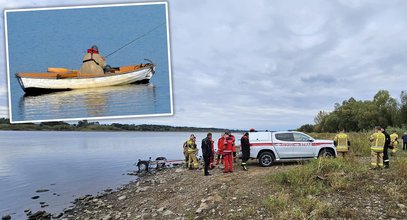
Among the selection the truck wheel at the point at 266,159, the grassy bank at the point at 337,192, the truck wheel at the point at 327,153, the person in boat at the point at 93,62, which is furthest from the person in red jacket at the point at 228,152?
the person in boat at the point at 93,62

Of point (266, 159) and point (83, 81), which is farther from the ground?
point (83, 81)

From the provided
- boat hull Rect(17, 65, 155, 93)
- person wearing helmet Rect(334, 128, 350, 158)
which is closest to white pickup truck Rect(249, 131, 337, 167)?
person wearing helmet Rect(334, 128, 350, 158)

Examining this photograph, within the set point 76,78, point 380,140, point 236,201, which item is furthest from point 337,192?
point 76,78

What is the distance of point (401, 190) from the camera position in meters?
9.05

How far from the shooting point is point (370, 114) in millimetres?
72250

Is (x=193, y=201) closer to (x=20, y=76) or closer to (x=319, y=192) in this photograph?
(x=319, y=192)

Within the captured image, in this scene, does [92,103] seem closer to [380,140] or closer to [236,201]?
[236,201]

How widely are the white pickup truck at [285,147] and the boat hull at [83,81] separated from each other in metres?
10.7

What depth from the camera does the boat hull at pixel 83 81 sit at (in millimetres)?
4914

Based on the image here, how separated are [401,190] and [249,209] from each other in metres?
4.31

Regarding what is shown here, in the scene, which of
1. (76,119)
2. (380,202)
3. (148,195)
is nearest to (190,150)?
(148,195)

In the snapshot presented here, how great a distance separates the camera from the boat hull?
4914 mm

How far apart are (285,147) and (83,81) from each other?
1197cm

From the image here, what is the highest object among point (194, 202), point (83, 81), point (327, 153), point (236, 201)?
point (83, 81)
